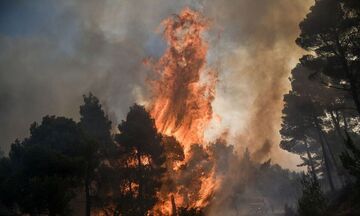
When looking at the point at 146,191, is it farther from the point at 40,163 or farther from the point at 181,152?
the point at 40,163

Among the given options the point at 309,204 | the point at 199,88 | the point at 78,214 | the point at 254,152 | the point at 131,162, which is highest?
the point at 199,88

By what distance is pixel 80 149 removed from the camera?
1527 inches

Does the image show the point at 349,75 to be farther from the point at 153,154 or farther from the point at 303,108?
the point at 153,154

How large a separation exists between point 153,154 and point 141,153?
55.3 inches

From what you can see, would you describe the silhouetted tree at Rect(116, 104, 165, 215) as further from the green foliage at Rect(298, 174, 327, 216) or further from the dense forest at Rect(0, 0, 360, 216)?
the green foliage at Rect(298, 174, 327, 216)

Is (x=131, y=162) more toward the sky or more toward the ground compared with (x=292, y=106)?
more toward the ground

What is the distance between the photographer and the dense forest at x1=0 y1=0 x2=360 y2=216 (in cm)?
2997

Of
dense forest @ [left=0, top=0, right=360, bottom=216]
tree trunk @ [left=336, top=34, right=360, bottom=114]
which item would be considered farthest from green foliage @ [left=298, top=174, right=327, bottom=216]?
tree trunk @ [left=336, top=34, right=360, bottom=114]

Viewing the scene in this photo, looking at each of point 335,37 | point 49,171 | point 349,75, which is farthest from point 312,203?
point 49,171

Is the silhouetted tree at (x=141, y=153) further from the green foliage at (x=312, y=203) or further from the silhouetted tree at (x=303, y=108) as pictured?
the silhouetted tree at (x=303, y=108)

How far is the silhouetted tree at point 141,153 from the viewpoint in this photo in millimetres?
38969

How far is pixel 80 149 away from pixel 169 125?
1297 cm

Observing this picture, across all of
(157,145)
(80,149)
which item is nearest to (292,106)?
(157,145)

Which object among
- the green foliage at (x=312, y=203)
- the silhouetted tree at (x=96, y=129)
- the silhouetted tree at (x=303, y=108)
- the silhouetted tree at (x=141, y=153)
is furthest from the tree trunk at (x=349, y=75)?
the silhouetted tree at (x=96, y=129)
